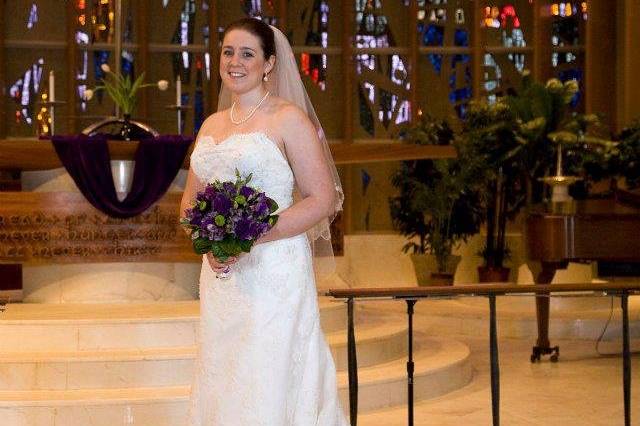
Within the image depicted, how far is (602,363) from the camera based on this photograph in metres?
8.67

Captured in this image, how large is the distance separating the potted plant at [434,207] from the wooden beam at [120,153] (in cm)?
360

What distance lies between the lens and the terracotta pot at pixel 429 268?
41.2 ft

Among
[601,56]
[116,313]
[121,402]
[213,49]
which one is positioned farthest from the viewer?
[213,49]

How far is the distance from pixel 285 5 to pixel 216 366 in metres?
11.1

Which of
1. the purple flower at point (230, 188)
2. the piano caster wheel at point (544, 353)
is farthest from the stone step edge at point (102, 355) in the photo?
→ the piano caster wheel at point (544, 353)

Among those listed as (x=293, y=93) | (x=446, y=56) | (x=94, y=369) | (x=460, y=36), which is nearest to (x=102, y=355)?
(x=94, y=369)

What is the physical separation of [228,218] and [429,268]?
9.20 metres

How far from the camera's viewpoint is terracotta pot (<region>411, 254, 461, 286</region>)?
12555mm

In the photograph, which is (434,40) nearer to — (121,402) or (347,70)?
(347,70)

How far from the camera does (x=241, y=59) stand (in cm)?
404

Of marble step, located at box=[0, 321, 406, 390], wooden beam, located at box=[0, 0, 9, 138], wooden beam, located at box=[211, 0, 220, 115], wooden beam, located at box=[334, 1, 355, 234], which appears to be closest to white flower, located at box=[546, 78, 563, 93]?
wooden beam, located at box=[334, 1, 355, 234]

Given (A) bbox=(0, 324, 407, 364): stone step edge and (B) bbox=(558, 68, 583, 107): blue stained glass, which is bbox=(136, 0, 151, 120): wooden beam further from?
(A) bbox=(0, 324, 407, 364): stone step edge

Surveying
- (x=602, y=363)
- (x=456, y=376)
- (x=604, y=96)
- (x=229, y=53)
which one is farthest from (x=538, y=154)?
(x=229, y=53)

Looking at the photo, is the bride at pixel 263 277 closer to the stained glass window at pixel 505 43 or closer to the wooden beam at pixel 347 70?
the wooden beam at pixel 347 70
